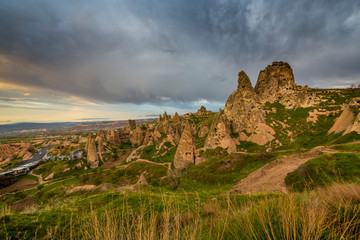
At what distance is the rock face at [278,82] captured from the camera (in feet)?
162

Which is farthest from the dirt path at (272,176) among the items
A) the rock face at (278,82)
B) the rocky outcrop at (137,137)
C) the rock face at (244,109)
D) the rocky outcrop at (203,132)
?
the rocky outcrop at (137,137)

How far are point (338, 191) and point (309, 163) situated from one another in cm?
1539

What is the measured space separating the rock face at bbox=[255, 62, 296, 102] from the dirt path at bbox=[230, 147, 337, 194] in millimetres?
36418

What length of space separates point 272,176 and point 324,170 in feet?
15.6

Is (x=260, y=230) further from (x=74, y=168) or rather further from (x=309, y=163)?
(x=74, y=168)

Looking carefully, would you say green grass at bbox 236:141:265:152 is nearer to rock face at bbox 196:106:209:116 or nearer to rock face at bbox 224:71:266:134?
rock face at bbox 224:71:266:134

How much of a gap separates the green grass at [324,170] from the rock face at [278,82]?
1628 inches

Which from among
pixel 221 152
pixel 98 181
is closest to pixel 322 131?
pixel 221 152

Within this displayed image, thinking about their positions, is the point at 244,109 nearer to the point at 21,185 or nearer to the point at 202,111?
the point at 202,111

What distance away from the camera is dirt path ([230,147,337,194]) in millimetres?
14359

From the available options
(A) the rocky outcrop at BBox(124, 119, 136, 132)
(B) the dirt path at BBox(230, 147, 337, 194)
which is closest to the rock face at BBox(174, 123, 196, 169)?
(B) the dirt path at BBox(230, 147, 337, 194)

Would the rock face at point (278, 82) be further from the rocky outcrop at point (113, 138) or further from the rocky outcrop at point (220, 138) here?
the rocky outcrop at point (113, 138)

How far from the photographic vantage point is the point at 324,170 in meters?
12.9

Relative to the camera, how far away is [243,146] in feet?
131
